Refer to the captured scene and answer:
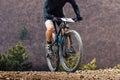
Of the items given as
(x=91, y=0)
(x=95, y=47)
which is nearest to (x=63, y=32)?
(x=95, y=47)

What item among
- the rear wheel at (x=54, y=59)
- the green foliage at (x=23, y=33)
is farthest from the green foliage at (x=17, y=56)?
the rear wheel at (x=54, y=59)

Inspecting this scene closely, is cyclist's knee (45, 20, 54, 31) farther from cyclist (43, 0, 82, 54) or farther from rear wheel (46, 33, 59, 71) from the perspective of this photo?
rear wheel (46, 33, 59, 71)

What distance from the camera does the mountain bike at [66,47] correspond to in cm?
854

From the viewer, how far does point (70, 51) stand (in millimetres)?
8602

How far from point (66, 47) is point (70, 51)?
0.22 m

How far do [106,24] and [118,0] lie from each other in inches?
460

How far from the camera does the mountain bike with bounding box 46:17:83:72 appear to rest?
8539mm

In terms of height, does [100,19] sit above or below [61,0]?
below

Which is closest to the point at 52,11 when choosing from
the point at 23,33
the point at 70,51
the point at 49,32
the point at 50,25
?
the point at 50,25

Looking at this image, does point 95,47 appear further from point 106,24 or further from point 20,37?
point 20,37

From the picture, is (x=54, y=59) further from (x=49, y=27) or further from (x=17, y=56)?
(x=17, y=56)

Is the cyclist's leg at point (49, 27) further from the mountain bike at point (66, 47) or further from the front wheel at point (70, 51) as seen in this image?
the front wheel at point (70, 51)

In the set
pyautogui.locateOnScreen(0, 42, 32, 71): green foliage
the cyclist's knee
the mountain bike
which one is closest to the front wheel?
the mountain bike

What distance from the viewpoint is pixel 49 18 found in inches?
364
